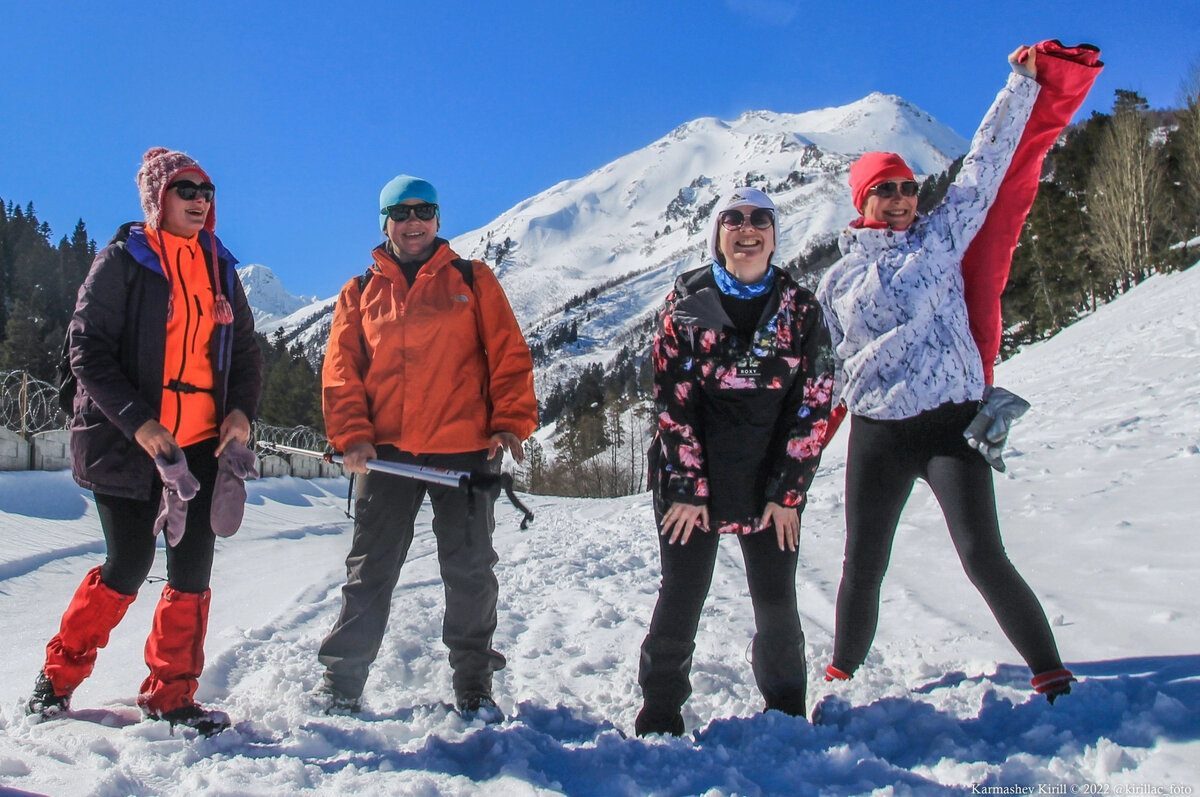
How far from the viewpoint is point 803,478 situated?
102 inches

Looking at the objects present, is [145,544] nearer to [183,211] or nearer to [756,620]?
[183,211]

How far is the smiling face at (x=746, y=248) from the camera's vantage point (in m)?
2.67

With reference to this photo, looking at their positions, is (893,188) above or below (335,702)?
above

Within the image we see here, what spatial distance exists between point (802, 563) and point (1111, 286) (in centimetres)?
3858

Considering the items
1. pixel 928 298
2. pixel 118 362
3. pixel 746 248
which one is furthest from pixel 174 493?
pixel 928 298

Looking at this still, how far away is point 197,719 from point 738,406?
7.19ft

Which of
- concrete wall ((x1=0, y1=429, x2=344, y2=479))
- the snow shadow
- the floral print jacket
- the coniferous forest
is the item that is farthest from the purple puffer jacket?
the coniferous forest

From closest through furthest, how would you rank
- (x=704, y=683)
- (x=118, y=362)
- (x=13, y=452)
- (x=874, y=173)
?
1. (x=118, y=362)
2. (x=874, y=173)
3. (x=704, y=683)
4. (x=13, y=452)

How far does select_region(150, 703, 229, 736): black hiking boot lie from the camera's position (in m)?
2.58

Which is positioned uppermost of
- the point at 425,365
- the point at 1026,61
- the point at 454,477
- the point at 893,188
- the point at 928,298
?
the point at 1026,61

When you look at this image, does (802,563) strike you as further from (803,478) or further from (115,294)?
(115,294)

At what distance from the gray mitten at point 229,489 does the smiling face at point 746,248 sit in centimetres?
197

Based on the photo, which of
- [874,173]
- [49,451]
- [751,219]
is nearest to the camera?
[751,219]

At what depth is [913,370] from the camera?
9.07 feet
